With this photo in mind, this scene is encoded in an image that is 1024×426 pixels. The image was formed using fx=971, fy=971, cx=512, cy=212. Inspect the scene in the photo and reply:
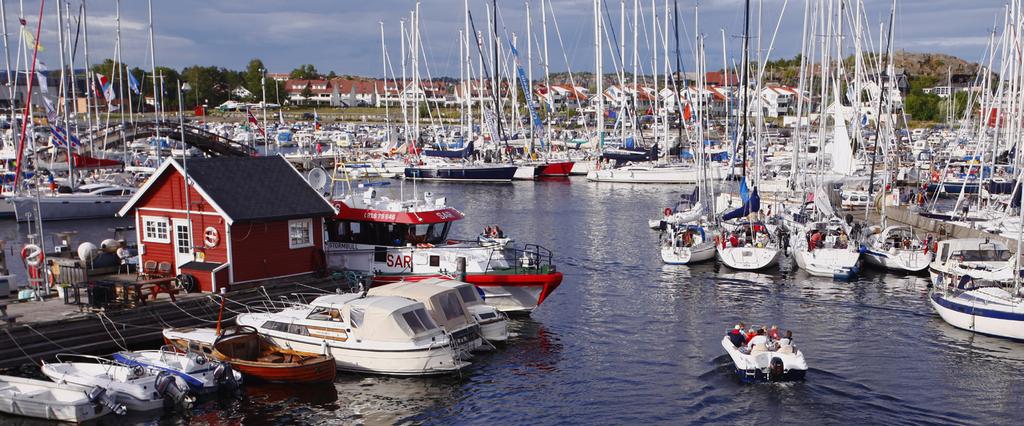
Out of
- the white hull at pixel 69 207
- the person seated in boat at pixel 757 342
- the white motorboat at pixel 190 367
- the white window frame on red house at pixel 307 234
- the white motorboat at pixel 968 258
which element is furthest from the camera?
the white hull at pixel 69 207

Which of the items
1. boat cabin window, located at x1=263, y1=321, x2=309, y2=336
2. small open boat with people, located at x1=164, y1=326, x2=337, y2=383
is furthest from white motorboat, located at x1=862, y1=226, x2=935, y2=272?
small open boat with people, located at x1=164, y1=326, x2=337, y2=383

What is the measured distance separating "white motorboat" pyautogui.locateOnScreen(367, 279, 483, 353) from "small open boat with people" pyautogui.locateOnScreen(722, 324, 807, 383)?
8249mm

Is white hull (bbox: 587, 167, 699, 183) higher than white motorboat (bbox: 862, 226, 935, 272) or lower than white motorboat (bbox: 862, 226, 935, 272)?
higher

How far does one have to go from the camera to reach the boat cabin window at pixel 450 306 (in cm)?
3102

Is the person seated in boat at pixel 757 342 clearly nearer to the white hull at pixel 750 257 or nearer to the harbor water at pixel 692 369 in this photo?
the harbor water at pixel 692 369

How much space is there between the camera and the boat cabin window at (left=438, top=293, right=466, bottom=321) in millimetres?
31016

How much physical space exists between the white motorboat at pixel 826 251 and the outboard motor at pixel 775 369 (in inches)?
747

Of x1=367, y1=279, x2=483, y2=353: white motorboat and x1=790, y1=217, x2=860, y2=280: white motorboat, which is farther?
x1=790, y1=217, x2=860, y2=280: white motorboat

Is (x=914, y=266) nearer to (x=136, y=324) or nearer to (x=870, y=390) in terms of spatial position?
(x=870, y=390)

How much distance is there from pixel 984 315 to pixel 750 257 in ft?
48.8

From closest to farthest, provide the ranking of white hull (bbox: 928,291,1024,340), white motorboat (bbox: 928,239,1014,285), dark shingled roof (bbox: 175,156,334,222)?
white hull (bbox: 928,291,1024,340) < dark shingled roof (bbox: 175,156,334,222) < white motorboat (bbox: 928,239,1014,285)

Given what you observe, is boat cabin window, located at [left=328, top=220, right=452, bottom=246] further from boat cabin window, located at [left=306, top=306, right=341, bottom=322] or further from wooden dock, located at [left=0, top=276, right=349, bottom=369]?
boat cabin window, located at [left=306, top=306, right=341, bottom=322]

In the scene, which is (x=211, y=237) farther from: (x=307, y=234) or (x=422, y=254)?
(x=422, y=254)

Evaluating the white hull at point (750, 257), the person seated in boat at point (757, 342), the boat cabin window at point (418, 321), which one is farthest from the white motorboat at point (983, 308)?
the boat cabin window at point (418, 321)
